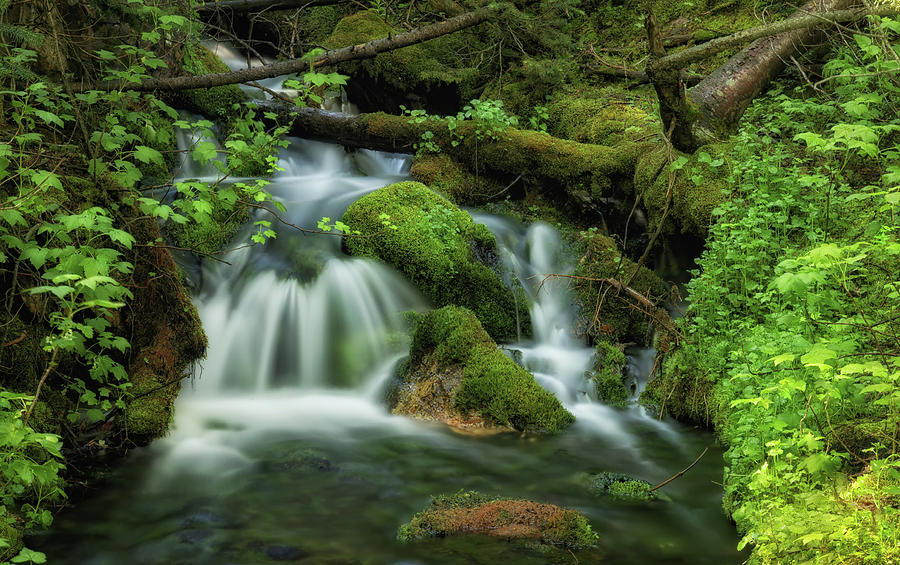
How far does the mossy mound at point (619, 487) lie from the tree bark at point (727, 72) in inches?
119

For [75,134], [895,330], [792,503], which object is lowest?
[792,503]

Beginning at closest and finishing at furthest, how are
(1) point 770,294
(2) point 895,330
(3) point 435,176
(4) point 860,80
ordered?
1. (2) point 895,330
2. (1) point 770,294
3. (4) point 860,80
4. (3) point 435,176

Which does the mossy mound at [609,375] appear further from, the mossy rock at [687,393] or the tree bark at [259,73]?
the tree bark at [259,73]

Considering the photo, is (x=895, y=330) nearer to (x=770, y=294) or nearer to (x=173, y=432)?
(x=770, y=294)

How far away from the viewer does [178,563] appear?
12.2ft

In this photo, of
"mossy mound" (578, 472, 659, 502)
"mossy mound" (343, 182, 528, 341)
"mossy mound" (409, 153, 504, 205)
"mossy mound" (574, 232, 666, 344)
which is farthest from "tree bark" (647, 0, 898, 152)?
"mossy mound" (578, 472, 659, 502)

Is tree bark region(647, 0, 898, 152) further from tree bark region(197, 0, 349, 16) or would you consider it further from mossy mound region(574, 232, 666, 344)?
tree bark region(197, 0, 349, 16)

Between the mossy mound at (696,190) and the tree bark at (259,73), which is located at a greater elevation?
the tree bark at (259,73)

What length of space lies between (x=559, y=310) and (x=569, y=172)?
6.36 feet

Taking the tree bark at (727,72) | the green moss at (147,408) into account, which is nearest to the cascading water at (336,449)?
the green moss at (147,408)

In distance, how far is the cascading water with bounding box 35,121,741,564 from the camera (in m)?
3.91

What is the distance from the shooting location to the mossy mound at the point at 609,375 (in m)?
6.34

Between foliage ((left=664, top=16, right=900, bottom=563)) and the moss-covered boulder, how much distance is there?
124 cm

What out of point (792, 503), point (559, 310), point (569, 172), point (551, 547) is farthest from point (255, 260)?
point (792, 503)
